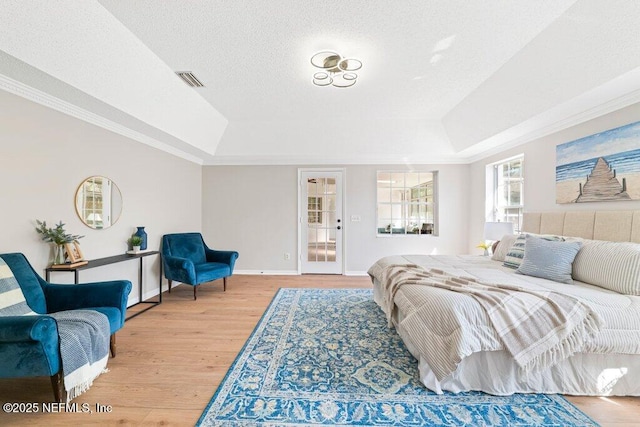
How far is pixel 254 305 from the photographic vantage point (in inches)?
140

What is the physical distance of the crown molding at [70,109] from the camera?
2.21 m

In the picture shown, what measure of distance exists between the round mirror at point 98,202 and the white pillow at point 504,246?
470 cm

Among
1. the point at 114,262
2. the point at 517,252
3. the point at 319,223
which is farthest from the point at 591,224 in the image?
the point at 114,262

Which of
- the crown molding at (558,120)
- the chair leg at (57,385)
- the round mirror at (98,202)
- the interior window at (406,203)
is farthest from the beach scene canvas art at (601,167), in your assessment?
the round mirror at (98,202)

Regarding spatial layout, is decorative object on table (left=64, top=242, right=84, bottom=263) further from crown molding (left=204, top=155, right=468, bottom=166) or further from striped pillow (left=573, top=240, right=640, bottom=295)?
striped pillow (left=573, top=240, right=640, bottom=295)

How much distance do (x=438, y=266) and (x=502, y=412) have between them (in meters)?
1.44

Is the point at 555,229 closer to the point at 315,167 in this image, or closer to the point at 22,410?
the point at 315,167

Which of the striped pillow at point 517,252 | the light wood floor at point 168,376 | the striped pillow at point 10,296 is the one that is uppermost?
the striped pillow at point 517,252

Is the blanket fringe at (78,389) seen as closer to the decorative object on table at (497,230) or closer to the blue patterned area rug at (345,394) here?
the blue patterned area rug at (345,394)

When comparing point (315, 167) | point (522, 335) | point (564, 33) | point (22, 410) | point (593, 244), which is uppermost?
point (564, 33)

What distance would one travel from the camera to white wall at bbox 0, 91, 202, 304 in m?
2.24

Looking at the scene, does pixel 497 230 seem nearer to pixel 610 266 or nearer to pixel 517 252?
pixel 517 252

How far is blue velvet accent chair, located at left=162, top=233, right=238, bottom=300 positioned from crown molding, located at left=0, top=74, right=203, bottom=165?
1.41 metres

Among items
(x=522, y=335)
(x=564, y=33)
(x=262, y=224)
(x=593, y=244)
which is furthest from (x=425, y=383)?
(x=262, y=224)
